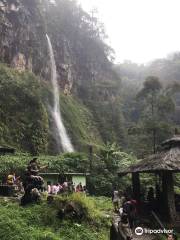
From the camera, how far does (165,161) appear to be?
17453mm

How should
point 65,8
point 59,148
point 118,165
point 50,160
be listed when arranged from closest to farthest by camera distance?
1. point 118,165
2. point 50,160
3. point 59,148
4. point 65,8

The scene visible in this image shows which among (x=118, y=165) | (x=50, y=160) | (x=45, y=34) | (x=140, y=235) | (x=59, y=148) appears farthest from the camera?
(x=45, y=34)

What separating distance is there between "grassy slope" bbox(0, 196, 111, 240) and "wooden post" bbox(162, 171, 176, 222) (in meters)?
3.87

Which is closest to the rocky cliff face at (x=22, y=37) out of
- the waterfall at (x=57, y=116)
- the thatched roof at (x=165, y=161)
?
the waterfall at (x=57, y=116)

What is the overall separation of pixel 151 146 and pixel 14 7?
23287 millimetres

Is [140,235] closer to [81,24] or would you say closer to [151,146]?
[151,146]

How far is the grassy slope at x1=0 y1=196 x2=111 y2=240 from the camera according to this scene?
12.0m

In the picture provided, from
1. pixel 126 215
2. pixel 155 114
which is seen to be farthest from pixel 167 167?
pixel 155 114

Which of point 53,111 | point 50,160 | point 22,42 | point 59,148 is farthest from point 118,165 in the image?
point 22,42

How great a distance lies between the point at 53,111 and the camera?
50000 mm

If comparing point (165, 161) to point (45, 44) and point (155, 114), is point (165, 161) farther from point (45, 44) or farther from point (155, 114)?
point (45, 44)

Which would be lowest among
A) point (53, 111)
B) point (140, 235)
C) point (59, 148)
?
point (140, 235)

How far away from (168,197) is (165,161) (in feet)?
4.97
